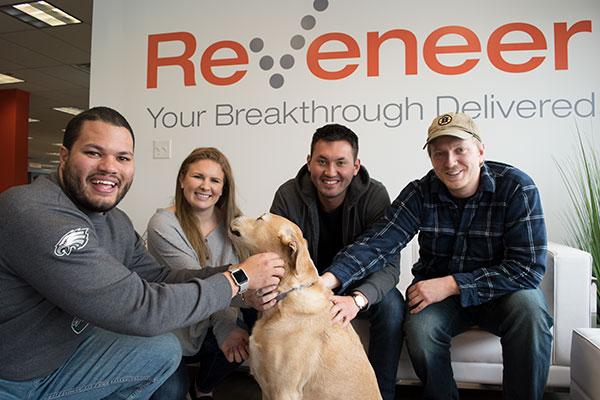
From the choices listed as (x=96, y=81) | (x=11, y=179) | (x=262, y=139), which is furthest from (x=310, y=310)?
(x=11, y=179)

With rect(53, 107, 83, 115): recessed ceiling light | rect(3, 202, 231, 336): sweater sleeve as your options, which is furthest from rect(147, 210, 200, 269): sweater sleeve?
rect(53, 107, 83, 115): recessed ceiling light

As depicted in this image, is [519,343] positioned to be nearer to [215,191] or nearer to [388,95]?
[215,191]

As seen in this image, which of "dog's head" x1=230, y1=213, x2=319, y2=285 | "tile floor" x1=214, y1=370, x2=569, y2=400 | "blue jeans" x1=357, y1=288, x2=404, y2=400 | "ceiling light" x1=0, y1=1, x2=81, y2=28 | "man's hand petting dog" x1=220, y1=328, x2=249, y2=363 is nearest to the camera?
"dog's head" x1=230, y1=213, x2=319, y2=285

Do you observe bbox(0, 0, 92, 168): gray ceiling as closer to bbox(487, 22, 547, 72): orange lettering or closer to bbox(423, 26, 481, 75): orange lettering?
bbox(423, 26, 481, 75): orange lettering

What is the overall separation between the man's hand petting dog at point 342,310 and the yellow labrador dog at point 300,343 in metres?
0.03

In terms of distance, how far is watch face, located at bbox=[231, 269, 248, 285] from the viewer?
5.42ft

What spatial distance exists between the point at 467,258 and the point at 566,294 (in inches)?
20.8

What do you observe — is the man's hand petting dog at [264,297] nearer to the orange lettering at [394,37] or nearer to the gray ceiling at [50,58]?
the orange lettering at [394,37]

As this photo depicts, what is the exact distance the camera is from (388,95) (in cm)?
393

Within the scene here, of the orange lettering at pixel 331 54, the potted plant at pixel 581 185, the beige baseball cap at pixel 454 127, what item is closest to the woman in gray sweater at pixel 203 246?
the beige baseball cap at pixel 454 127

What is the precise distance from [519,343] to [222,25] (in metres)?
3.54

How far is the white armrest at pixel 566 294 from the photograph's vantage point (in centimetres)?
230

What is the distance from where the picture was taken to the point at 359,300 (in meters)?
2.05

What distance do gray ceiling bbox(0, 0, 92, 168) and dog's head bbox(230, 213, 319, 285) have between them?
4.34 metres
